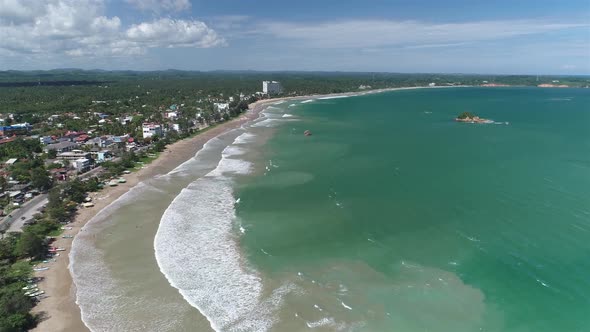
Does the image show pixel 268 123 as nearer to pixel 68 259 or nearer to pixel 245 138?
pixel 245 138

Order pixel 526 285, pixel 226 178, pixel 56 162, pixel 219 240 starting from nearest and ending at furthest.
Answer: pixel 526 285
pixel 219 240
pixel 226 178
pixel 56 162

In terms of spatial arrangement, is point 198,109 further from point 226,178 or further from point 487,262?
point 487,262

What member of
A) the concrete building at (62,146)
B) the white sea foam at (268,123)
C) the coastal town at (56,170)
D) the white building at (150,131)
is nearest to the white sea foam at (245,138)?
the coastal town at (56,170)

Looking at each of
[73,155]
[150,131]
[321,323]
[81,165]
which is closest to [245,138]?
[150,131]

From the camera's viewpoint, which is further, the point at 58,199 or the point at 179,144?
the point at 179,144

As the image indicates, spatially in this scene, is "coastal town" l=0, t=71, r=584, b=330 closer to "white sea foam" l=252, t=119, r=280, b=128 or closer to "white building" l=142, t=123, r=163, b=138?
"white building" l=142, t=123, r=163, b=138

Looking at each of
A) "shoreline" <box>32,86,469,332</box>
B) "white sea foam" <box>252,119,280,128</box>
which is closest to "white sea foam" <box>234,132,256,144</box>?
"shoreline" <box>32,86,469,332</box>

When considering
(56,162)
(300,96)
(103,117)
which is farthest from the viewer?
(300,96)

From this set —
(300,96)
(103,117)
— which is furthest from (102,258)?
(300,96)
